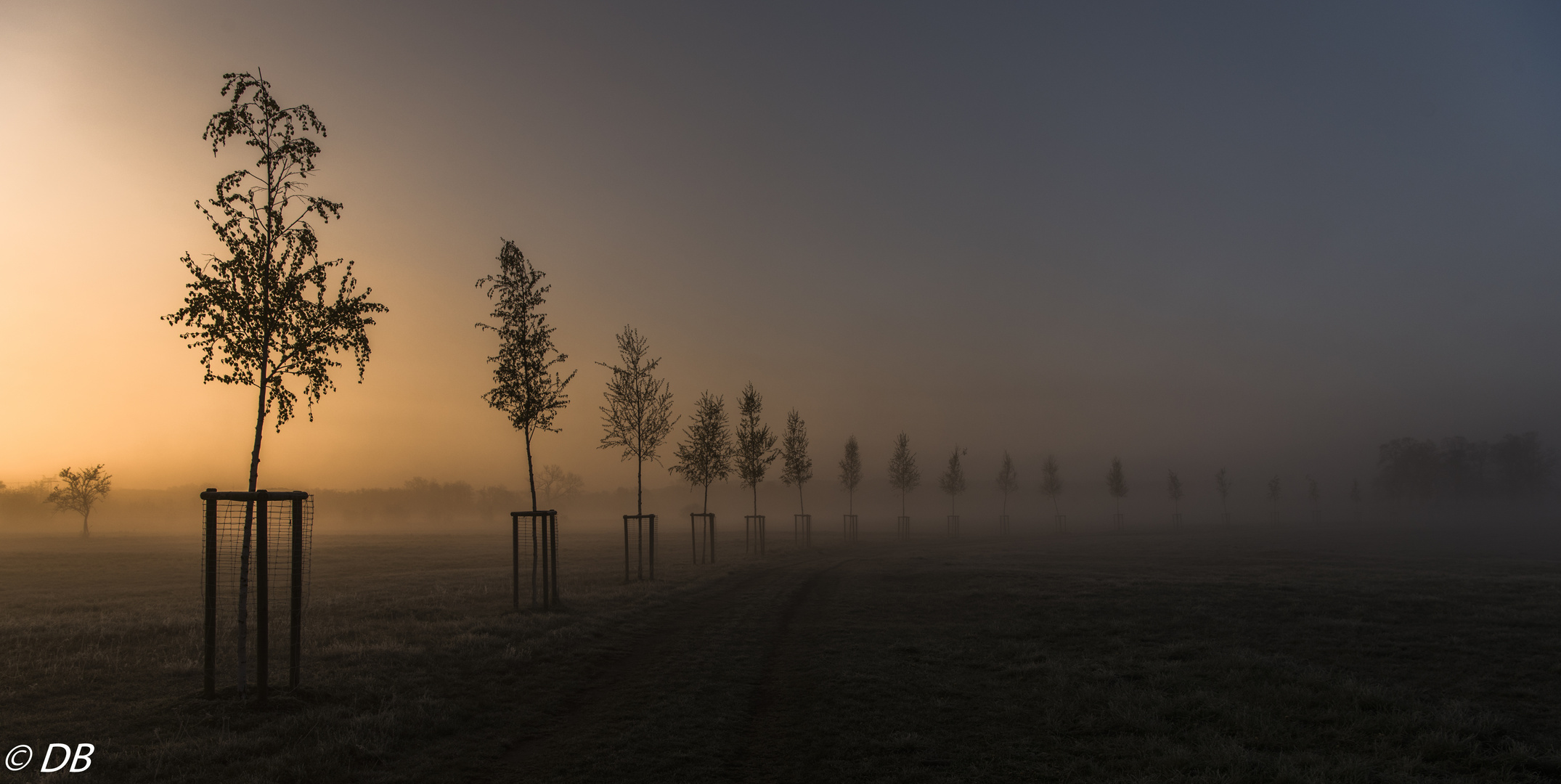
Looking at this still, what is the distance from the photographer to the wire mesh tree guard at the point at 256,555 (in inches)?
437

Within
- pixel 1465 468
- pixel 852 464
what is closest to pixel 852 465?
pixel 852 464

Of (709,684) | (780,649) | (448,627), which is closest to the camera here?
(709,684)

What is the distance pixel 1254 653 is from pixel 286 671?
19.5 m

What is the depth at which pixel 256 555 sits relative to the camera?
37.2 feet

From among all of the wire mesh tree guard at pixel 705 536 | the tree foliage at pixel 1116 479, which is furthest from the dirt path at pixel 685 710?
the tree foliage at pixel 1116 479

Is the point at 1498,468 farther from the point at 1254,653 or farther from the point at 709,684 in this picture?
the point at 709,684

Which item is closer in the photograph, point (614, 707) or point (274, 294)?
point (614, 707)

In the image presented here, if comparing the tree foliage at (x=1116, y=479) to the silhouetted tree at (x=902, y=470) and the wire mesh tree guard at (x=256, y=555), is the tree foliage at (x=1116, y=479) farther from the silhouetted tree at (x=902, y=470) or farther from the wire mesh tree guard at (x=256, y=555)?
the wire mesh tree guard at (x=256, y=555)

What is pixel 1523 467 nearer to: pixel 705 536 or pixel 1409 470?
pixel 1409 470

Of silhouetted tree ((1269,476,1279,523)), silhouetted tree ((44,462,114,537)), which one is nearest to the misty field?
silhouetted tree ((44,462,114,537))

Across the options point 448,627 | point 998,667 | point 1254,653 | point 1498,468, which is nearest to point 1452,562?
point 1254,653

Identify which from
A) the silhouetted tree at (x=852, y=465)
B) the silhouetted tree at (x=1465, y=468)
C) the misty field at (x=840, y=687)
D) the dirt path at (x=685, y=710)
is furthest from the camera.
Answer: the silhouetted tree at (x=1465, y=468)

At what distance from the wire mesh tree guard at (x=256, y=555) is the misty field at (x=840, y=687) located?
687 mm

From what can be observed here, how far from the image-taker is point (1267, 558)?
141 feet
